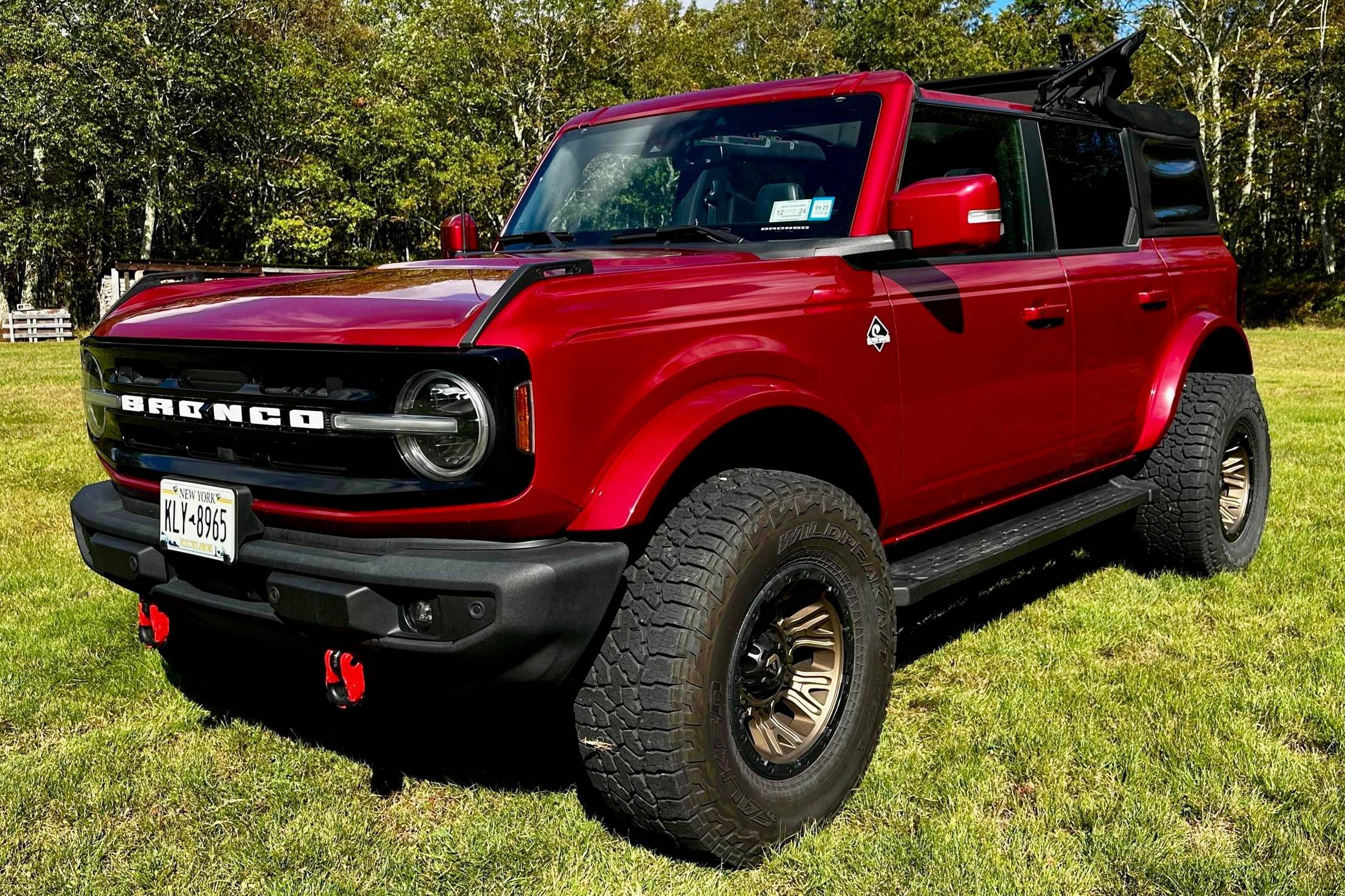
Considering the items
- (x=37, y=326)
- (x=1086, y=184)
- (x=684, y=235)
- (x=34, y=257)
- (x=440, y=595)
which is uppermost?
(x=34, y=257)

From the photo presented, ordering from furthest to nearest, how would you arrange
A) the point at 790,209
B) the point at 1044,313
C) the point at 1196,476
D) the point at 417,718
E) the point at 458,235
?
the point at 1196,476, the point at 458,235, the point at 1044,313, the point at 417,718, the point at 790,209

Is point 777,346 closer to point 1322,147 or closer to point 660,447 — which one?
point 660,447

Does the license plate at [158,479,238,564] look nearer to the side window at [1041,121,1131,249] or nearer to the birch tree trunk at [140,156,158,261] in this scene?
the side window at [1041,121,1131,249]

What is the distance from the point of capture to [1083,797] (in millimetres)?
2988

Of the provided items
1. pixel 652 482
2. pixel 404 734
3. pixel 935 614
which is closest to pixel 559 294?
pixel 652 482

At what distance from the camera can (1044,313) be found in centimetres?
385

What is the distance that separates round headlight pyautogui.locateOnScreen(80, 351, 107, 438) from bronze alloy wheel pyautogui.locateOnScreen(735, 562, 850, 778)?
191 centimetres

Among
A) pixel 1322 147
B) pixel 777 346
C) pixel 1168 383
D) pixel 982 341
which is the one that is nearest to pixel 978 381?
pixel 982 341

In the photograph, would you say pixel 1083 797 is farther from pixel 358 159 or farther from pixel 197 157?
pixel 197 157

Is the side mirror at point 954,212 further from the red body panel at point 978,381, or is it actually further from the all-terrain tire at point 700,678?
the all-terrain tire at point 700,678

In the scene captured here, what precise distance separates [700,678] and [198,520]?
1.25m

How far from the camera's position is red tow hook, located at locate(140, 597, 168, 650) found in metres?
3.04

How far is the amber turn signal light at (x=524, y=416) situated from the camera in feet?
7.66

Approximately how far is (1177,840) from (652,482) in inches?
61.6
